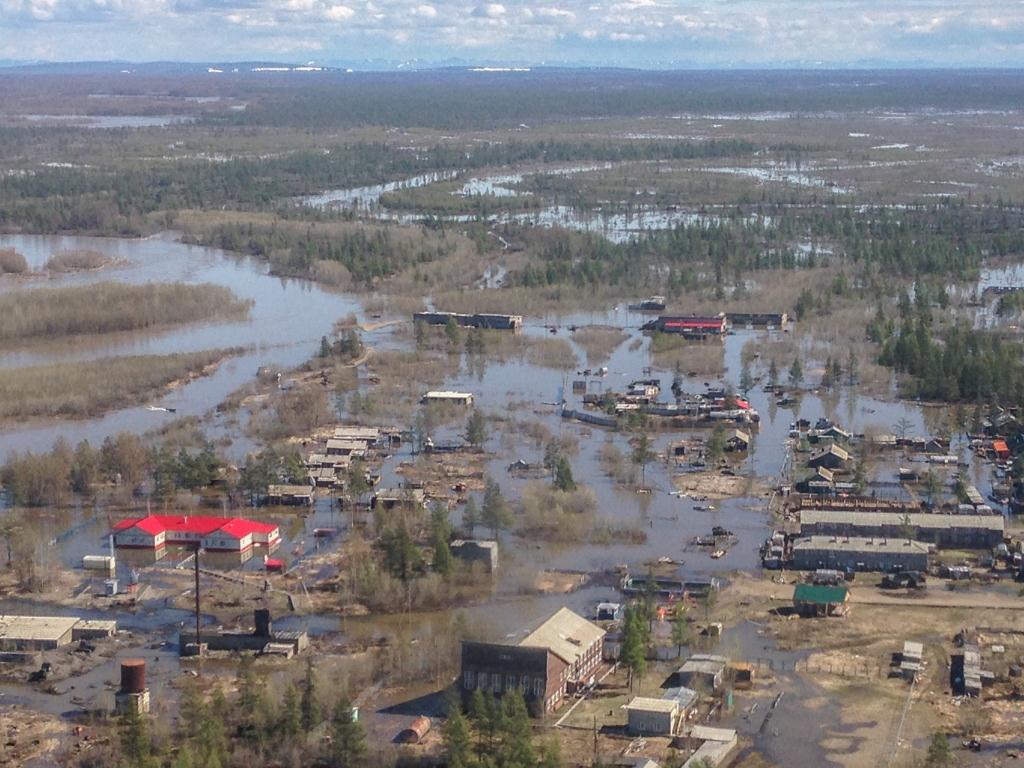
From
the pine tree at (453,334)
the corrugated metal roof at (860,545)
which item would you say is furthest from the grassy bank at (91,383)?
the corrugated metal roof at (860,545)

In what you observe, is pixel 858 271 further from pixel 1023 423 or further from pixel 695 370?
pixel 1023 423

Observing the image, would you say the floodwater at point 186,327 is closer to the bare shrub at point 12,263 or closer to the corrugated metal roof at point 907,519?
the bare shrub at point 12,263

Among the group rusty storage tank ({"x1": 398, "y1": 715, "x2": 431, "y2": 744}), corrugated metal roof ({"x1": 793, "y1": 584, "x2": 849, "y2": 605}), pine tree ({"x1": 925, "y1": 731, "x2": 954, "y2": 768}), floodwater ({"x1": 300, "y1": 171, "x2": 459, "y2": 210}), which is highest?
pine tree ({"x1": 925, "y1": 731, "x2": 954, "y2": 768})

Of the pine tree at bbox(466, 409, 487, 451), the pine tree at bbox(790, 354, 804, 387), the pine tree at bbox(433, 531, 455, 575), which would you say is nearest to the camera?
the pine tree at bbox(433, 531, 455, 575)

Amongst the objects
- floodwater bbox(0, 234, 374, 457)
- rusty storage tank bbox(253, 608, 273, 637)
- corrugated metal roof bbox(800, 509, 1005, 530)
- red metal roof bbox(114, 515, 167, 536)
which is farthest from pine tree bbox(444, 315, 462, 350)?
rusty storage tank bbox(253, 608, 273, 637)

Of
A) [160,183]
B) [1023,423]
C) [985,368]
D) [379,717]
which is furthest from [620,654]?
[160,183]

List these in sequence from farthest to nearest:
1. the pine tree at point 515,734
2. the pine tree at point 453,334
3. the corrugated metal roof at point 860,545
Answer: the pine tree at point 453,334
the corrugated metal roof at point 860,545
the pine tree at point 515,734

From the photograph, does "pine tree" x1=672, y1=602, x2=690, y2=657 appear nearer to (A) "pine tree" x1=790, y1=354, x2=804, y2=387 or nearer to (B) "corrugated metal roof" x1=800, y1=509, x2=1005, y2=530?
(B) "corrugated metal roof" x1=800, y1=509, x2=1005, y2=530
